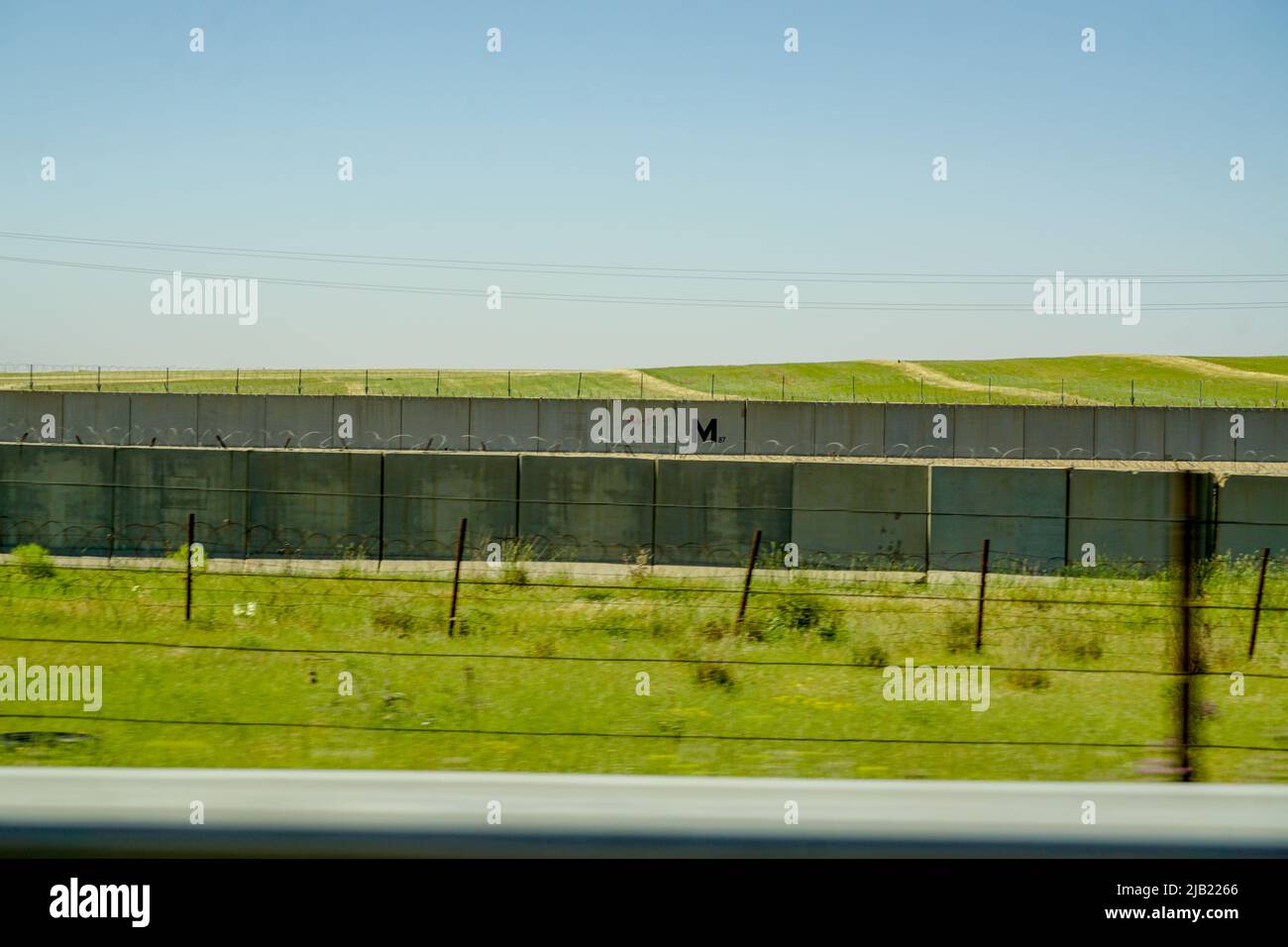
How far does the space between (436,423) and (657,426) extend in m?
7.70

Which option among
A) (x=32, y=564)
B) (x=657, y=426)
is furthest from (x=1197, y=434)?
(x=32, y=564)

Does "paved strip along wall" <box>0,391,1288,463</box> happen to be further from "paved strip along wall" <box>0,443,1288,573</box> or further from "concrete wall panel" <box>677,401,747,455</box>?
"paved strip along wall" <box>0,443,1288,573</box>

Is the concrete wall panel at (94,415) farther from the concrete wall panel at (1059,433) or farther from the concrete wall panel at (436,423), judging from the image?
the concrete wall panel at (1059,433)

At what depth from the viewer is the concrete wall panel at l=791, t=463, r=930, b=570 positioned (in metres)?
18.1

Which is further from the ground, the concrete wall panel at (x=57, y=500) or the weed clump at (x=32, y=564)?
the concrete wall panel at (x=57, y=500)

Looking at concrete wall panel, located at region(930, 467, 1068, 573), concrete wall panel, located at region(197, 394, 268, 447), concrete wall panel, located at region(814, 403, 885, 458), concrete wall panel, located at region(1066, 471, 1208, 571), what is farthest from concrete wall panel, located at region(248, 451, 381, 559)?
concrete wall panel, located at region(197, 394, 268, 447)

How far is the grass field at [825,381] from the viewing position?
63906 millimetres

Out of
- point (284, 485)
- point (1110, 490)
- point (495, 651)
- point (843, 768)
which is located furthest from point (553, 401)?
point (843, 768)

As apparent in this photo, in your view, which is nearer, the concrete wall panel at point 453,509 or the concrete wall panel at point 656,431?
the concrete wall panel at point 453,509

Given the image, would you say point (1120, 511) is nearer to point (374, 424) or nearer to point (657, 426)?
point (657, 426)

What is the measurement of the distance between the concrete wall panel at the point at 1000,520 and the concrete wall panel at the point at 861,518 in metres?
0.29

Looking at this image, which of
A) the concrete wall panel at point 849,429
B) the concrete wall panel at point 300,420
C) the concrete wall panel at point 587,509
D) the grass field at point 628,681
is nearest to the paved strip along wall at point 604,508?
the concrete wall panel at point 587,509
